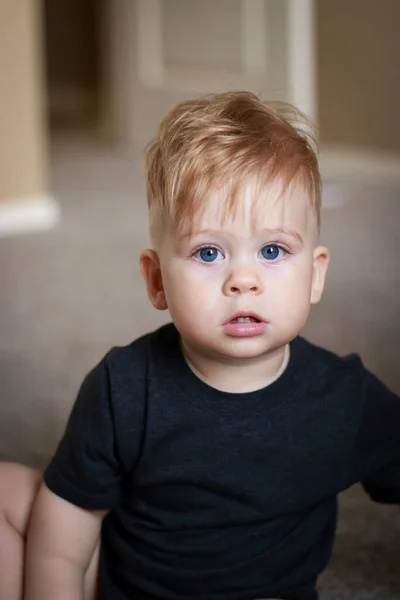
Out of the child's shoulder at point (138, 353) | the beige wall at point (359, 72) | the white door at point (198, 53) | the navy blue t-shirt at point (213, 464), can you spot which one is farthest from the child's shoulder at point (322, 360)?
the beige wall at point (359, 72)

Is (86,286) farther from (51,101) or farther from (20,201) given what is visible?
(51,101)

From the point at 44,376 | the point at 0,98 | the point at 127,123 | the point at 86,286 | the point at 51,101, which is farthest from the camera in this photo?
the point at 51,101

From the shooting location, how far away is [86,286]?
6.06 feet

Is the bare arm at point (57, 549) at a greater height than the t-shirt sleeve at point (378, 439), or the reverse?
the t-shirt sleeve at point (378, 439)

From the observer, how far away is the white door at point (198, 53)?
2.85 m

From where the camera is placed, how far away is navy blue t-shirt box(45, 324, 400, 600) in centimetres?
69

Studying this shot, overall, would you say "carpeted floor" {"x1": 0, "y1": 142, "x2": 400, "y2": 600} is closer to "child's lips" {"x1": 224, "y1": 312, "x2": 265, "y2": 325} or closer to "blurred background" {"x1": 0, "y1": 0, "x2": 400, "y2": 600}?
"blurred background" {"x1": 0, "y1": 0, "x2": 400, "y2": 600}

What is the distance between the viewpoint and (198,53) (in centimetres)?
339

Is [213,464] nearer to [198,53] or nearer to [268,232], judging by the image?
[268,232]

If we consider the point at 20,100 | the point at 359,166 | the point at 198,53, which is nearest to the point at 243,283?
the point at 20,100

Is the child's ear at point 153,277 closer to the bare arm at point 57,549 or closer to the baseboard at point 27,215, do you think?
the bare arm at point 57,549

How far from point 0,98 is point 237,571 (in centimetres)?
177

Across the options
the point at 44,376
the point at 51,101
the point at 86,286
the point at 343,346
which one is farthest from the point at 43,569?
the point at 51,101

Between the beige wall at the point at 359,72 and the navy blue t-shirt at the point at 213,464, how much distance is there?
2.33m
